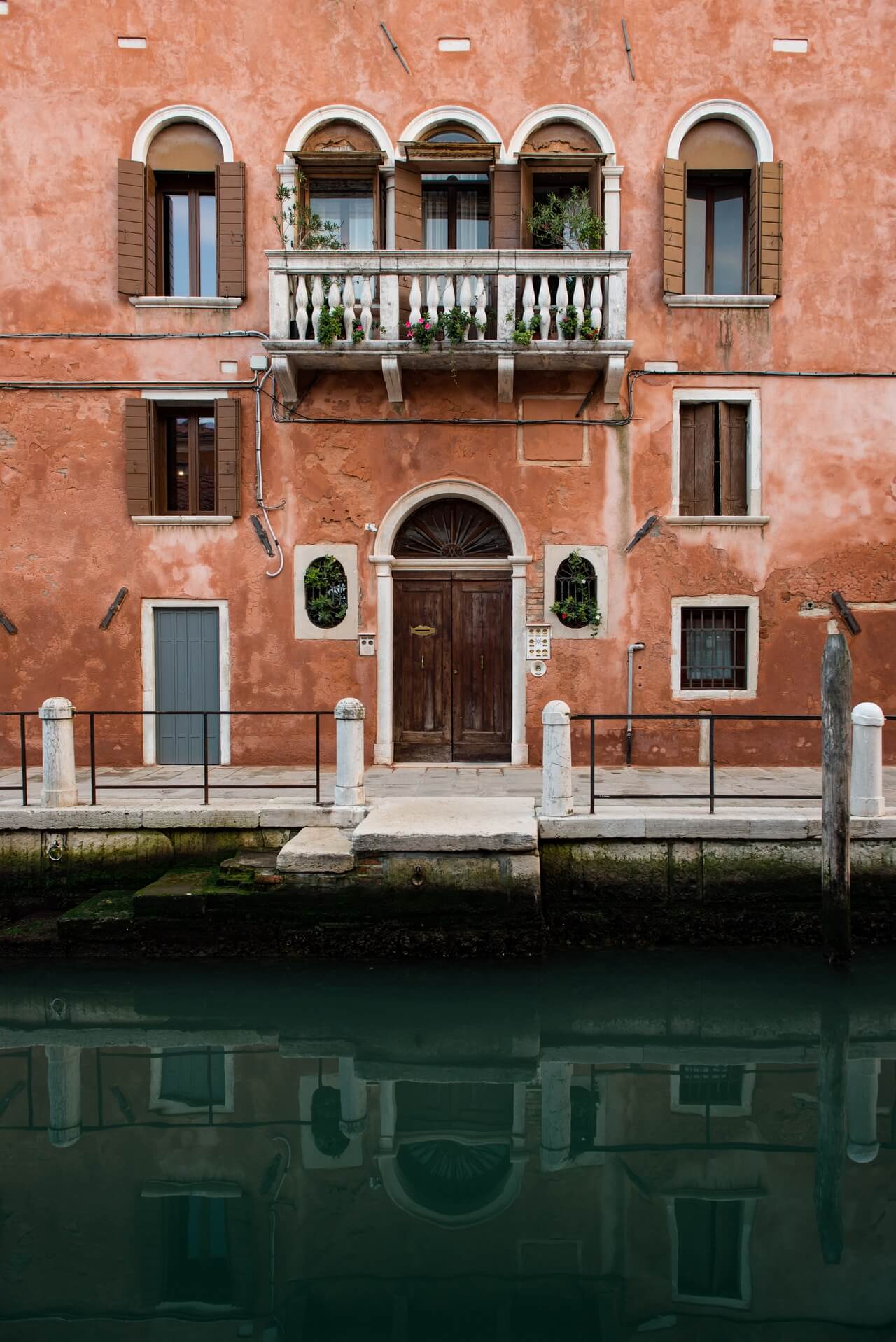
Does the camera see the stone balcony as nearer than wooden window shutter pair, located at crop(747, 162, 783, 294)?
Yes

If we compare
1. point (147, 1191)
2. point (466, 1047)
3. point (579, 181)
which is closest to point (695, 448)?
point (579, 181)

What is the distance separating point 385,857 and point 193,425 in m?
6.37

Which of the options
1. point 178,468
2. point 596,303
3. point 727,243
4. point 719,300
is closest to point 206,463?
point 178,468

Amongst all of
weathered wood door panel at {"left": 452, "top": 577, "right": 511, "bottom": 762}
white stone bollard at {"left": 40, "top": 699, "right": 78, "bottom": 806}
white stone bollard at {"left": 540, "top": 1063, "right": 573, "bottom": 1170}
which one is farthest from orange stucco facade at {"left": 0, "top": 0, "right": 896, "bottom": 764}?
white stone bollard at {"left": 540, "top": 1063, "right": 573, "bottom": 1170}

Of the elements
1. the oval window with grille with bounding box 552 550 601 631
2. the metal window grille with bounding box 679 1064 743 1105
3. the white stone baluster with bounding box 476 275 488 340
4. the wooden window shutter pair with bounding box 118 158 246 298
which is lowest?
the metal window grille with bounding box 679 1064 743 1105

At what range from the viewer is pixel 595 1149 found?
4711 mm

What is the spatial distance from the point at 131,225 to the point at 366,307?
3.03 metres

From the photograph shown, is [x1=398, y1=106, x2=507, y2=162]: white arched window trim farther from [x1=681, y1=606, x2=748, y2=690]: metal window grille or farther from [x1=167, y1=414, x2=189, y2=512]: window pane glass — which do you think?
[x1=681, y1=606, x2=748, y2=690]: metal window grille

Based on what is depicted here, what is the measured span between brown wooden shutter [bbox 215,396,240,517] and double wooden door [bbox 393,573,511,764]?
7.17 feet

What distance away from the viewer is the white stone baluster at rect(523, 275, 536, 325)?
935 cm

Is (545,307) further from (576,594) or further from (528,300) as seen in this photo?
(576,594)

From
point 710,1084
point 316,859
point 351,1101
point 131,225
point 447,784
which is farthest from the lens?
point 131,225

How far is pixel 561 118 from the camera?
32.8ft

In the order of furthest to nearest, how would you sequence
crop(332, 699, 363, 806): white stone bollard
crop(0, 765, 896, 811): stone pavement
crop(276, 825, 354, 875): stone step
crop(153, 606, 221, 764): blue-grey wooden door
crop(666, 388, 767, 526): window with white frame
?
crop(153, 606, 221, 764): blue-grey wooden door
crop(666, 388, 767, 526): window with white frame
crop(0, 765, 896, 811): stone pavement
crop(332, 699, 363, 806): white stone bollard
crop(276, 825, 354, 875): stone step
